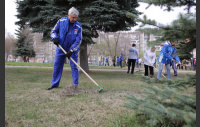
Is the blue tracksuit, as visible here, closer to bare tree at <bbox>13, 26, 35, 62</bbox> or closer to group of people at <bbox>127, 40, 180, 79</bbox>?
group of people at <bbox>127, 40, 180, 79</bbox>

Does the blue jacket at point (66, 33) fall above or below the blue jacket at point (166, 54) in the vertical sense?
above

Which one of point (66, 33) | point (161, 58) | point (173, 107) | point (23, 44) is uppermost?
point (23, 44)

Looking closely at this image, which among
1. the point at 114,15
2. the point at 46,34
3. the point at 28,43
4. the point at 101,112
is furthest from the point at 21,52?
the point at 101,112

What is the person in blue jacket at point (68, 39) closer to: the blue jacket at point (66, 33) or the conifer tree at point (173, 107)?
the blue jacket at point (66, 33)

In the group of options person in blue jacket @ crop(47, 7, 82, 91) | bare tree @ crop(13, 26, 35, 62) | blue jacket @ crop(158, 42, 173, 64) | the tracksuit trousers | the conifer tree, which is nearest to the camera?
the conifer tree

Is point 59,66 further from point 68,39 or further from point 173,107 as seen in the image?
point 173,107

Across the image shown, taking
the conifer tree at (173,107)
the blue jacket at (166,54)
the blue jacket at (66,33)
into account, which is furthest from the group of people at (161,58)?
the conifer tree at (173,107)

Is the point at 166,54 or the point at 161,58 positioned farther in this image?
the point at 161,58

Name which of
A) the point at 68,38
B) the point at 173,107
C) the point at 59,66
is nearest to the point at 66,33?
the point at 68,38

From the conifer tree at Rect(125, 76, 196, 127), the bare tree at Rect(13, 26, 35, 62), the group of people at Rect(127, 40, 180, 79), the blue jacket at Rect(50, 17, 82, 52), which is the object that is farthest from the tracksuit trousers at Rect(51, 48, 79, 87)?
the bare tree at Rect(13, 26, 35, 62)

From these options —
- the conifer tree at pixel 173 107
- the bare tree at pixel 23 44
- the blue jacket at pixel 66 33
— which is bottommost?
the conifer tree at pixel 173 107

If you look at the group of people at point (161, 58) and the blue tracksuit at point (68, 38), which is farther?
the group of people at point (161, 58)

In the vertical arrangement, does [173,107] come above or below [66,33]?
below

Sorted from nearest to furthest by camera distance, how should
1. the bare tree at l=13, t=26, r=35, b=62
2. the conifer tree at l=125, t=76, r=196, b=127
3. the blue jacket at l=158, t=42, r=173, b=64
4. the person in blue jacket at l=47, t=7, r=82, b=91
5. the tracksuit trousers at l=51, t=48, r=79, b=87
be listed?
the conifer tree at l=125, t=76, r=196, b=127 < the person in blue jacket at l=47, t=7, r=82, b=91 < the tracksuit trousers at l=51, t=48, r=79, b=87 < the blue jacket at l=158, t=42, r=173, b=64 < the bare tree at l=13, t=26, r=35, b=62
